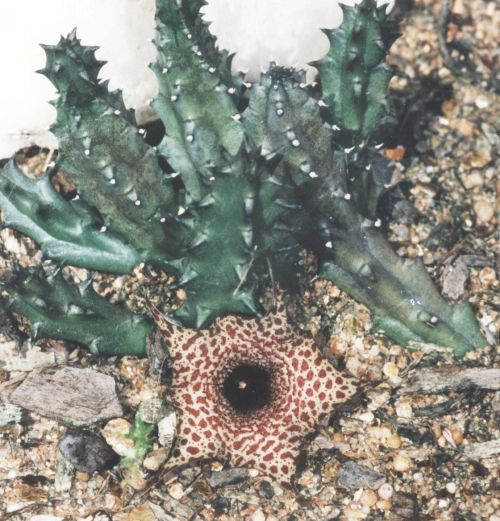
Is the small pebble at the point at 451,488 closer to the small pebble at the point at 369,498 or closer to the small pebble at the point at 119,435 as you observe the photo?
the small pebble at the point at 369,498

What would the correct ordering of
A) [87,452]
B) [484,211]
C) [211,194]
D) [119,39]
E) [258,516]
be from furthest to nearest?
[484,211], [119,39], [87,452], [258,516], [211,194]

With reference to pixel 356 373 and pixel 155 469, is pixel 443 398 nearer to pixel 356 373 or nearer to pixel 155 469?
pixel 356 373

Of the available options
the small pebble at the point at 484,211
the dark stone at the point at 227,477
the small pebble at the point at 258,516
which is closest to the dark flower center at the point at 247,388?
the dark stone at the point at 227,477

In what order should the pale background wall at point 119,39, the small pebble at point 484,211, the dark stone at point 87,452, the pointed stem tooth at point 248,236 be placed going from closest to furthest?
the pointed stem tooth at point 248,236, the dark stone at point 87,452, the pale background wall at point 119,39, the small pebble at point 484,211

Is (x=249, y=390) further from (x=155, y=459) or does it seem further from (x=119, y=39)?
(x=119, y=39)

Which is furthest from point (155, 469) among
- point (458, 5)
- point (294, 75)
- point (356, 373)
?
point (458, 5)

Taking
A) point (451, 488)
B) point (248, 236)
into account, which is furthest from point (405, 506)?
point (248, 236)
